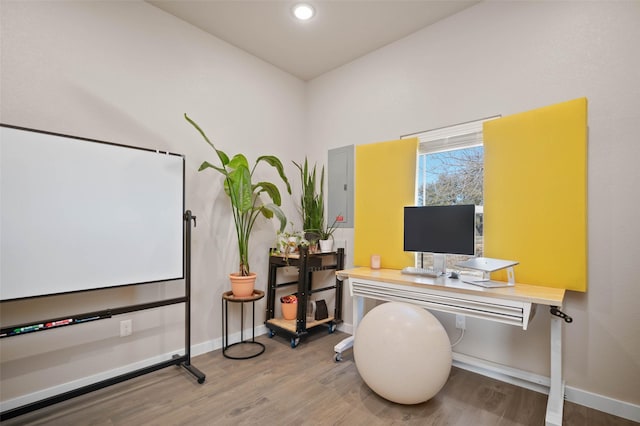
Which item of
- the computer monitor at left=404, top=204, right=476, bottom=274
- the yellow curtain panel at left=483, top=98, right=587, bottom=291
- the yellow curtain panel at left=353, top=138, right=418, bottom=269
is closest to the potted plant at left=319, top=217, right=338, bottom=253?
the yellow curtain panel at left=353, top=138, right=418, bottom=269

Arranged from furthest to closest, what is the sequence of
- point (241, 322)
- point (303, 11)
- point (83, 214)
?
point (241, 322)
point (303, 11)
point (83, 214)

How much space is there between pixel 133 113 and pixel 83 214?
0.96 metres

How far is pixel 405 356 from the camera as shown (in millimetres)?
1837

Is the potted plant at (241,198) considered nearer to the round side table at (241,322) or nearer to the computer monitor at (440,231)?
the round side table at (241,322)

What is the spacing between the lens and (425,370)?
183 cm

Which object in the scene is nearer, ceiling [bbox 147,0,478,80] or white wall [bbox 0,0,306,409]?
white wall [bbox 0,0,306,409]

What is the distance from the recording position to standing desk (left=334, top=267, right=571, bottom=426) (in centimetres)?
179

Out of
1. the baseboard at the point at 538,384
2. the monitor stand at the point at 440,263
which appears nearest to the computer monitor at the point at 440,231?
the monitor stand at the point at 440,263

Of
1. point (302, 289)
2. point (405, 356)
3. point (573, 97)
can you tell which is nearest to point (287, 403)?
point (405, 356)

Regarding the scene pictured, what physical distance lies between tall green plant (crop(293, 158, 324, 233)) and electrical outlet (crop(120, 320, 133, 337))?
185cm

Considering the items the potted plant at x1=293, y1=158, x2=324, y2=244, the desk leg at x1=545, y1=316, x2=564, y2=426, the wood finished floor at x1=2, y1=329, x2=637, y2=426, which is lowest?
the wood finished floor at x1=2, y1=329, x2=637, y2=426

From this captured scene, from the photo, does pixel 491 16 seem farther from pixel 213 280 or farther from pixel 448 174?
pixel 213 280

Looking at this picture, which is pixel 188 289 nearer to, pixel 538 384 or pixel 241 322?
pixel 241 322

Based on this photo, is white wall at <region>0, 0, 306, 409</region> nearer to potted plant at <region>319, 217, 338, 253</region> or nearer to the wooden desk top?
potted plant at <region>319, 217, 338, 253</region>
